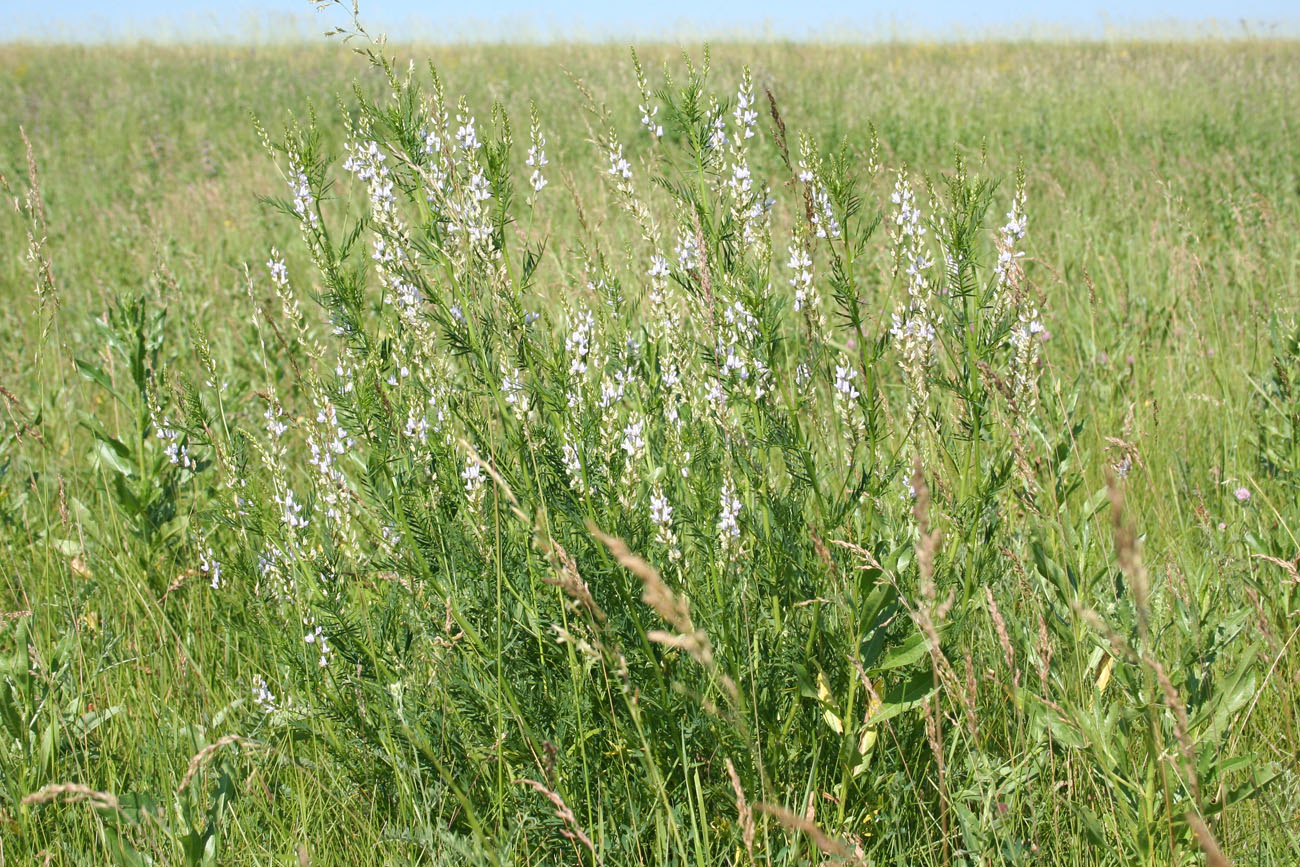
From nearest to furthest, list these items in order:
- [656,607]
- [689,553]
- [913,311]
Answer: [656,607], [913,311], [689,553]

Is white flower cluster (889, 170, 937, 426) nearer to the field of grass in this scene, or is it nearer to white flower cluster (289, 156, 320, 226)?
the field of grass

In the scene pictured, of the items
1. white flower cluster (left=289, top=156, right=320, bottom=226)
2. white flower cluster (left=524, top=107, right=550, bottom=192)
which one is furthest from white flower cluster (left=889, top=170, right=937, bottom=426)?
white flower cluster (left=289, top=156, right=320, bottom=226)

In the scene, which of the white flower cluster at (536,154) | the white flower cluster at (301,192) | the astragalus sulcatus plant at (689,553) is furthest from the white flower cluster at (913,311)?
the white flower cluster at (301,192)

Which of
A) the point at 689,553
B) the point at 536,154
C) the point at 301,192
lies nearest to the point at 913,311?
the point at 689,553

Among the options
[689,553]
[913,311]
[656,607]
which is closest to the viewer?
[656,607]

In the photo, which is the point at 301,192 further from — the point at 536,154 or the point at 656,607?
the point at 656,607

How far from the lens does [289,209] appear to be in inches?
76.3

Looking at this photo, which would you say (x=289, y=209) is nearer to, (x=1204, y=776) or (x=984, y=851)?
(x=984, y=851)

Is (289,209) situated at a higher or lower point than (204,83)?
lower

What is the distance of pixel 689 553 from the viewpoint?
7.05 ft

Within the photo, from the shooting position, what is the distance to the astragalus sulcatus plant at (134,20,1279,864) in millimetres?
1764

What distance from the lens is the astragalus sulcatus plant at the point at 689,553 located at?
176 cm

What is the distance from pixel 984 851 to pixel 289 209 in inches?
70.9

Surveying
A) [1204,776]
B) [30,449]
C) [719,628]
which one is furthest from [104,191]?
[1204,776]
